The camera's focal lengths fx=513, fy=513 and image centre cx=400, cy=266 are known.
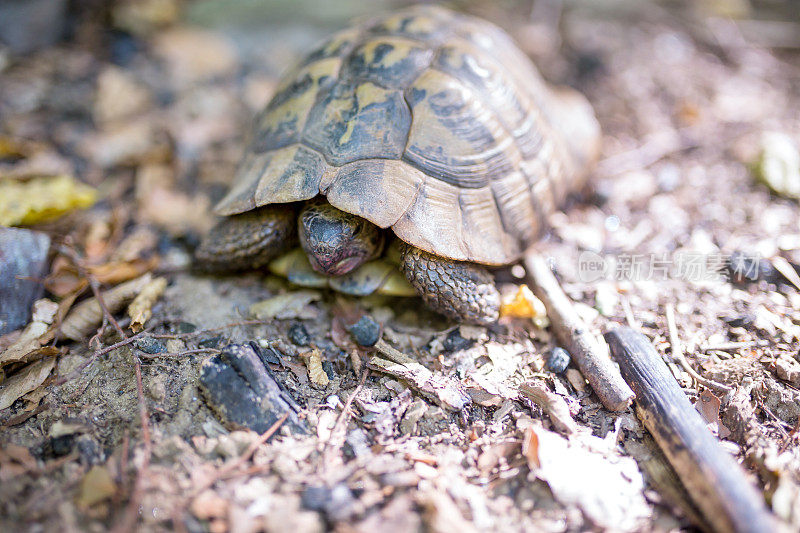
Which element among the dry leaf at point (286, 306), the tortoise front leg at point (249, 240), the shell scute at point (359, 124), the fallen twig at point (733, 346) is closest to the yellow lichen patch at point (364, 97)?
the shell scute at point (359, 124)

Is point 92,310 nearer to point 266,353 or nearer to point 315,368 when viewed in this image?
point 266,353

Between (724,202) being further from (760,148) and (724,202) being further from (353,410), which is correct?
(353,410)

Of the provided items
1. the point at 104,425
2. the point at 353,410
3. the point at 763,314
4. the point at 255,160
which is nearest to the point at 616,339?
the point at 763,314

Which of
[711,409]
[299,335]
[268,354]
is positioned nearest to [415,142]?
[299,335]

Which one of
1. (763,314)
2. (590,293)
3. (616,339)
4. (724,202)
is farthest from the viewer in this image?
(724,202)

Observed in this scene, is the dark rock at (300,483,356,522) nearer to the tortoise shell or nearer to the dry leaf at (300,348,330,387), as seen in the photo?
the dry leaf at (300,348,330,387)

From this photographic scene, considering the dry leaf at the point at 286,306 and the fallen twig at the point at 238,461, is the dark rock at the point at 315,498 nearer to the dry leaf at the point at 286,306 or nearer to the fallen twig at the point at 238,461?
the fallen twig at the point at 238,461
